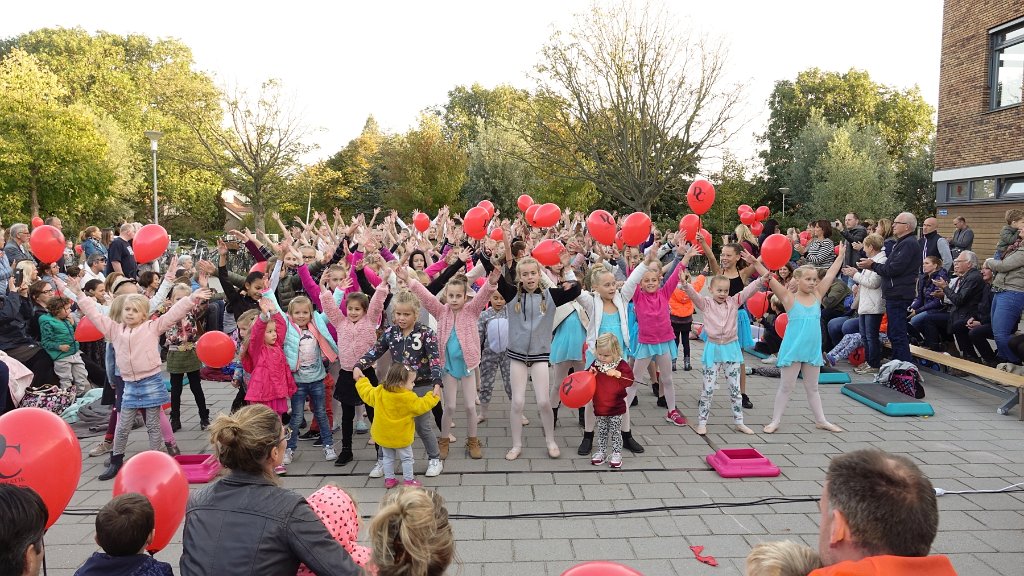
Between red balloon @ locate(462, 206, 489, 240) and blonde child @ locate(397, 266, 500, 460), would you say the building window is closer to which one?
red balloon @ locate(462, 206, 489, 240)

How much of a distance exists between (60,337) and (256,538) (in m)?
6.83

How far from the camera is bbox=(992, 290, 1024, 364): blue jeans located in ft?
27.7

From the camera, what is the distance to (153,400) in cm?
572

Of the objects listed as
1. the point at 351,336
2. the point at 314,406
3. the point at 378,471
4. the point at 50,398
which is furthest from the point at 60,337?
the point at 378,471

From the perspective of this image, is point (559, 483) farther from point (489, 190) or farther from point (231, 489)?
point (489, 190)

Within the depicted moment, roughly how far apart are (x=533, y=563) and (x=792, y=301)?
173 inches

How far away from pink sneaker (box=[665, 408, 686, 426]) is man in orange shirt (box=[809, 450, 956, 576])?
5346mm

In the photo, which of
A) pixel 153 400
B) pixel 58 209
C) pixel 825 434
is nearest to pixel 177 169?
pixel 58 209

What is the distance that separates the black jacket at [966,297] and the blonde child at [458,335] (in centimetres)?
763

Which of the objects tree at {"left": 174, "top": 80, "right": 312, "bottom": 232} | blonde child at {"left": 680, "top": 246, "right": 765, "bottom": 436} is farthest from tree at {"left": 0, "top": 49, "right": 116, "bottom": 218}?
blonde child at {"left": 680, "top": 246, "right": 765, "bottom": 436}

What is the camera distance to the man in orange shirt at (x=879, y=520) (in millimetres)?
1666

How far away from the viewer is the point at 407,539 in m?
2.27

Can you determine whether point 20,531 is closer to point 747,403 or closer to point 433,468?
point 433,468

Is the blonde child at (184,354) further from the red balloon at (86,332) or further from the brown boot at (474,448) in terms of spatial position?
the brown boot at (474,448)
